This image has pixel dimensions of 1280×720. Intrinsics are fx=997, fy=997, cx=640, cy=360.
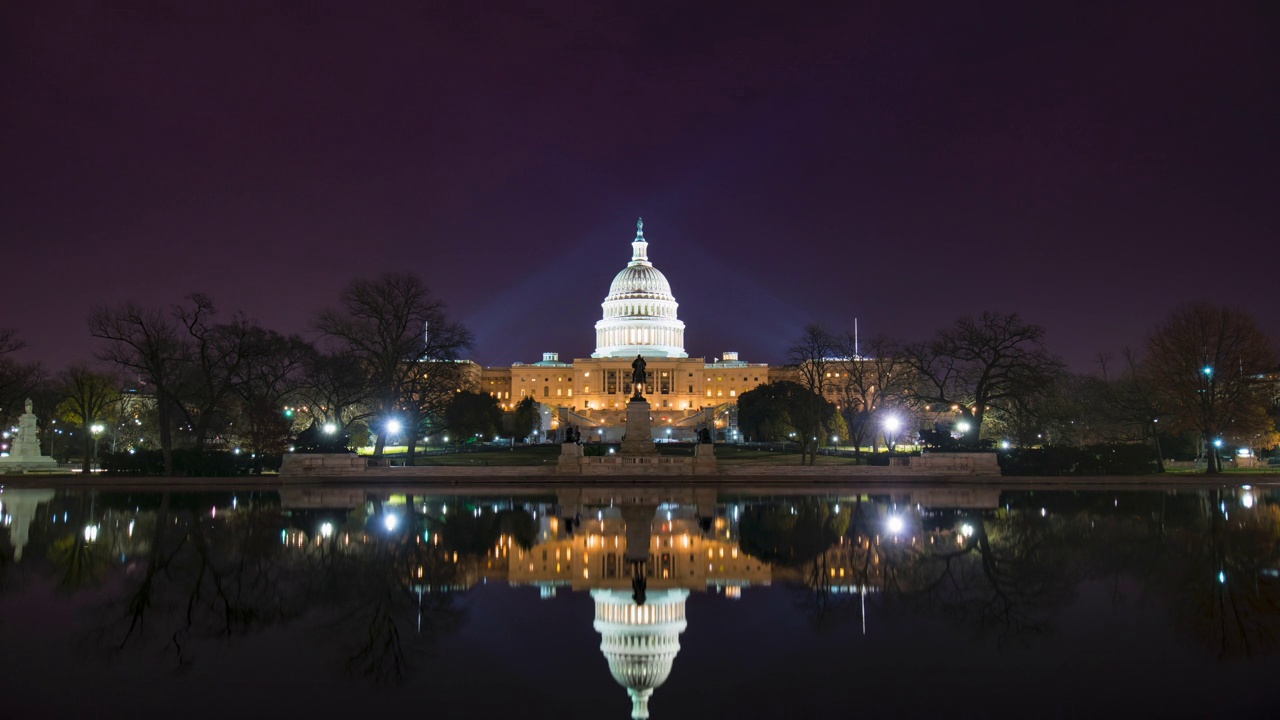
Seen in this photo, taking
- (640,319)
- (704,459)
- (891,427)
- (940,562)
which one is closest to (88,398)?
(704,459)

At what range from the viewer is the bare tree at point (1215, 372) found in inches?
1844

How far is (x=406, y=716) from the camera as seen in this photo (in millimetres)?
8203

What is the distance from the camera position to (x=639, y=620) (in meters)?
11.7

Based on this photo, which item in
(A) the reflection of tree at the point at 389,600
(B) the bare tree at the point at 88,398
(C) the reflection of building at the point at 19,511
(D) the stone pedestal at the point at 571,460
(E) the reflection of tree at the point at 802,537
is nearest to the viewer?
(A) the reflection of tree at the point at 389,600

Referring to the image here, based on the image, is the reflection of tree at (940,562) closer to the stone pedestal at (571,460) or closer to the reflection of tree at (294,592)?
the reflection of tree at (294,592)

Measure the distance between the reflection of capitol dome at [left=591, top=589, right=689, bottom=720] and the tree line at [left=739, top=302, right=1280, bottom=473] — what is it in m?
33.0

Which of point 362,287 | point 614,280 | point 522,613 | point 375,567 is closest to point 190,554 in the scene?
point 375,567

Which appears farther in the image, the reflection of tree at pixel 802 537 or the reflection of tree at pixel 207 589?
the reflection of tree at pixel 802 537

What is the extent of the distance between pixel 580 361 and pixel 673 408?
17.2 meters

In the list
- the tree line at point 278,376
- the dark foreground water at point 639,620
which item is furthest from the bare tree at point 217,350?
the dark foreground water at point 639,620

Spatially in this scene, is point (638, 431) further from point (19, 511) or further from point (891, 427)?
point (19, 511)

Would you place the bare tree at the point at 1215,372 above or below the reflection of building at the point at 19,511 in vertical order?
above

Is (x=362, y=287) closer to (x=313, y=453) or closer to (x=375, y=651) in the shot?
(x=313, y=453)

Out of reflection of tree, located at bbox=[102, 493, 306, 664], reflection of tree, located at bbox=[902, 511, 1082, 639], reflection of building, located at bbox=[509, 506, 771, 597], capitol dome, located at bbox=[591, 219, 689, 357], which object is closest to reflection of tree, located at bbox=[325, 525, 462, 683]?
reflection of tree, located at bbox=[102, 493, 306, 664]
